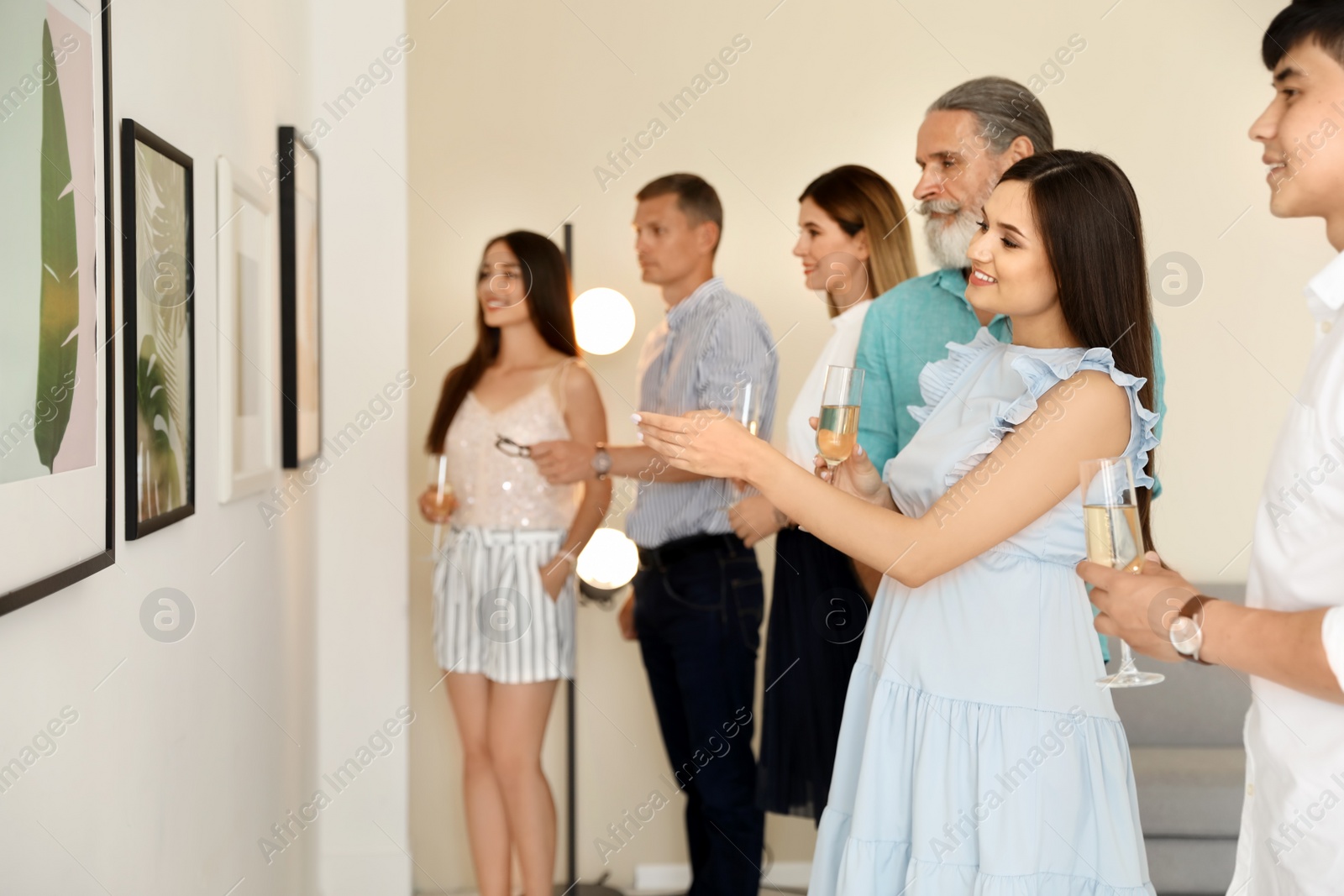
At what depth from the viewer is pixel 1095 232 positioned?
4.89 ft

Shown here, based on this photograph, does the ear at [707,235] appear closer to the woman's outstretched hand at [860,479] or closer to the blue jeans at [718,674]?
the blue jeans at [718,674]

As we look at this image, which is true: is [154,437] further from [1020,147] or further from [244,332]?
[1020,147]

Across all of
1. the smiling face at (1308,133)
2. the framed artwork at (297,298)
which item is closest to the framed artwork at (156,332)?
the framed artwork at (297,298)

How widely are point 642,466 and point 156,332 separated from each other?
4.72 ft

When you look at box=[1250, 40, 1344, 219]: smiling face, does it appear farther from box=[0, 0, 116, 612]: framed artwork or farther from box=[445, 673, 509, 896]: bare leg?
box=[445, 673, 509, 896]: bare leg

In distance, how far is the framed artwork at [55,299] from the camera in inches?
41.9

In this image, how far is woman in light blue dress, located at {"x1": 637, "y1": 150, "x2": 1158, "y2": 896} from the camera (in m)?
1.44

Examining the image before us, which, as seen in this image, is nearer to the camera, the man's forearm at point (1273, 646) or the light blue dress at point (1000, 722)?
the man's forearm at point (1273, 646)

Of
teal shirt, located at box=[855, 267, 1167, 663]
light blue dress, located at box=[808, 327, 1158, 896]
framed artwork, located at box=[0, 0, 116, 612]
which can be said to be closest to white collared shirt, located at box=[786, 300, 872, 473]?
teal shirt, located at box=[855, 267, 1167, 663]

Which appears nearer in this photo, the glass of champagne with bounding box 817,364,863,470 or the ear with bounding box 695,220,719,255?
the glass of champagne with bounding box 817,364,863,470

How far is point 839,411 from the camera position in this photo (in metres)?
1.67

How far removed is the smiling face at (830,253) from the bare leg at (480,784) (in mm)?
1321

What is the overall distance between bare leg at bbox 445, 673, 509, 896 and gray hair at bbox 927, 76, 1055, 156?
177 centimetres

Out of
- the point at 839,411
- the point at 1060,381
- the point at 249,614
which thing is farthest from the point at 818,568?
the point at 249,614
